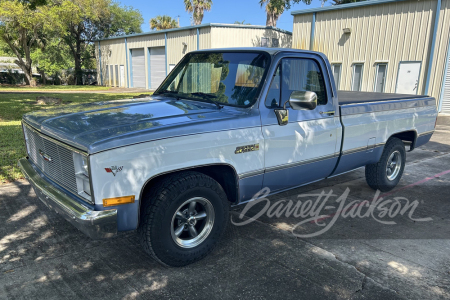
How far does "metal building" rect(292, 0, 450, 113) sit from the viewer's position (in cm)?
1427

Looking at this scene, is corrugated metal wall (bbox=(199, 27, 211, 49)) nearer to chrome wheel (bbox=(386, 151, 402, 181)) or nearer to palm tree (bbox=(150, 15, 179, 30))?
chrome wheel (bbox=(386, 151, 402, 181))

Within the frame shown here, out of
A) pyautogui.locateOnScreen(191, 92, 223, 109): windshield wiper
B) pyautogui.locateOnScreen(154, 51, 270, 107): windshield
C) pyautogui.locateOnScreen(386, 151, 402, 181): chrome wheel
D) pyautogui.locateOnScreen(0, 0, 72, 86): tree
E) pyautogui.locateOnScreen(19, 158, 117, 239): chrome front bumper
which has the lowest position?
pyautogui.locateOnScreen(386, 151, 402, 181): chrome wheel

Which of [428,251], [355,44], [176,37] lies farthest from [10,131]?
[176,37]

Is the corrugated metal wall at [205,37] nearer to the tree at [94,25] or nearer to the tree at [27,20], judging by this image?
the tree at [27,20]

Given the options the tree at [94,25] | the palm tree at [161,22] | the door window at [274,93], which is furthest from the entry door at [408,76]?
the palm tree at [161,22]

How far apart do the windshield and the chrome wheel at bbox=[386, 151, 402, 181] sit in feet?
10.4

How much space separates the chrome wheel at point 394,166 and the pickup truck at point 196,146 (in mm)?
1063

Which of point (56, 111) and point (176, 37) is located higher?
point (176, 37)

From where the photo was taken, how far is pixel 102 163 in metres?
2.69

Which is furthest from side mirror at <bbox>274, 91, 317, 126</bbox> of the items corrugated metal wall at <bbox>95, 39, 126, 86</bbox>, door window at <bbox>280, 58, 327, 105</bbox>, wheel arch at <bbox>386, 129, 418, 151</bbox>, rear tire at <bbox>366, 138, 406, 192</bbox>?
corrugated metal wall at <bbox>95, 39, 126, 86</bbox>

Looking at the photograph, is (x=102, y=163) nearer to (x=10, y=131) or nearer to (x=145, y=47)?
(x=10, y=131)

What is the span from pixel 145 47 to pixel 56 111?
28510 mm

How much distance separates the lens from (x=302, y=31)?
60.7 ft

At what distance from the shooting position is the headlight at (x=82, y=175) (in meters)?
2.82
